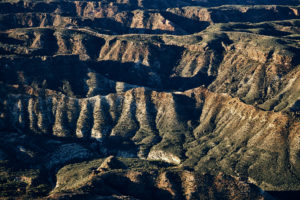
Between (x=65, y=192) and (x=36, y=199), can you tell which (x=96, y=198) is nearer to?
(x=65, y=192)

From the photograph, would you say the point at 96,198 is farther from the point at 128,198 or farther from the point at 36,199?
the point at 36,199

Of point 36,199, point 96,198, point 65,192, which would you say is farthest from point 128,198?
point 36,199

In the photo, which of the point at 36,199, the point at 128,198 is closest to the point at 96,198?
the point at 128,198

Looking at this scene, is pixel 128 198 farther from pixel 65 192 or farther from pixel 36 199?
pixel 36 199

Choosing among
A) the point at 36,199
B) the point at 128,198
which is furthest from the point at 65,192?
the point at 128,198
